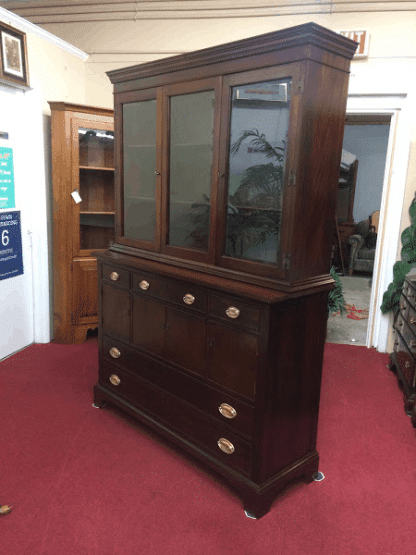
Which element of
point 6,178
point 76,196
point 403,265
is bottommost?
point 403,265

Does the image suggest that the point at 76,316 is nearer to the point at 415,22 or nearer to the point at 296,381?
the point at 296,381

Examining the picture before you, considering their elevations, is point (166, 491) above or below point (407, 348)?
below

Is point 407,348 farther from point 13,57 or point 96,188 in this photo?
point 13,57

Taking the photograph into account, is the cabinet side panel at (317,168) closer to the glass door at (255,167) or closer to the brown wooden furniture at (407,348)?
the glass door at (255,167)

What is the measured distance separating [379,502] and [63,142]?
12.0ft

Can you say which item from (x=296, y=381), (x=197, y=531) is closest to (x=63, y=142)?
(x=296, y=381)

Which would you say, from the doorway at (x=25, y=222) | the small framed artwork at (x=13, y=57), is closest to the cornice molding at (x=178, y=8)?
the small framed artwork at (x=13, y=57)

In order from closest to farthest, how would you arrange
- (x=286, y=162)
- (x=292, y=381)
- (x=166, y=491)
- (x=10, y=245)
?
(x=286, y=162) < (x=292, y=381) < (x=166, y=491) < (x=10, y=245)

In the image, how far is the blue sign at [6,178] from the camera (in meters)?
3.67

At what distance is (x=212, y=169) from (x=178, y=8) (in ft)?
8.70

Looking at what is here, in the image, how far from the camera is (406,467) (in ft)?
8.54

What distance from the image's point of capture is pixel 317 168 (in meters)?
2.03

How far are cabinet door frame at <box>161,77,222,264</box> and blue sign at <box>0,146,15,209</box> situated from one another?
1857mm

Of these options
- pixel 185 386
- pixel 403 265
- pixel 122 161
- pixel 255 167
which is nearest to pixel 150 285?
pixel 185 386
